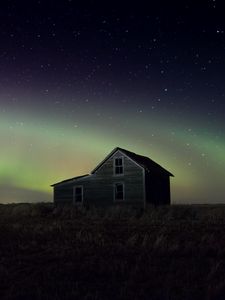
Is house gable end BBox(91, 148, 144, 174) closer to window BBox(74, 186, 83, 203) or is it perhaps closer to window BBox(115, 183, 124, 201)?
window BBox(74, 186, 83, 203)

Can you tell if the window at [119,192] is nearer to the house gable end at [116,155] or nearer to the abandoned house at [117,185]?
the abandoned house at [117,185]

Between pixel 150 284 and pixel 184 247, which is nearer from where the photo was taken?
pixel 150 284

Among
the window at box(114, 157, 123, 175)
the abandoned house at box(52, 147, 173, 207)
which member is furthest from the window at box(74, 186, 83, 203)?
the window at box(114, 157, 123, 175)

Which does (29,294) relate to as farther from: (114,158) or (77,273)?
(114,158)

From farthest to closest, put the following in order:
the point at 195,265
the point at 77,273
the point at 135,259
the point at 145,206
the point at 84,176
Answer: the point at 84,176 → the point at 145,206 → the point at 135,259 → the point at 195,265 → the point at 77,273

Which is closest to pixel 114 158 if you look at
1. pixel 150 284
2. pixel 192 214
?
pixel 192 214

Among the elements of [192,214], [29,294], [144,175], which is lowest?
[29,294]

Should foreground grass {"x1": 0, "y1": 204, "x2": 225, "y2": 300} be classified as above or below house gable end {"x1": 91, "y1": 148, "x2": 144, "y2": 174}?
below

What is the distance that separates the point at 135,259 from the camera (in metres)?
12.9

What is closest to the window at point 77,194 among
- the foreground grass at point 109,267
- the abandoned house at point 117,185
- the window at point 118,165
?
the abandoned house at point 117,185

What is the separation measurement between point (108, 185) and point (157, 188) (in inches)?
198

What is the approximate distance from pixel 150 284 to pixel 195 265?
2.48m

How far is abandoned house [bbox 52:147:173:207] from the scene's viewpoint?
41.9 m

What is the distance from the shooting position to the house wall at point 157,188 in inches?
1677
